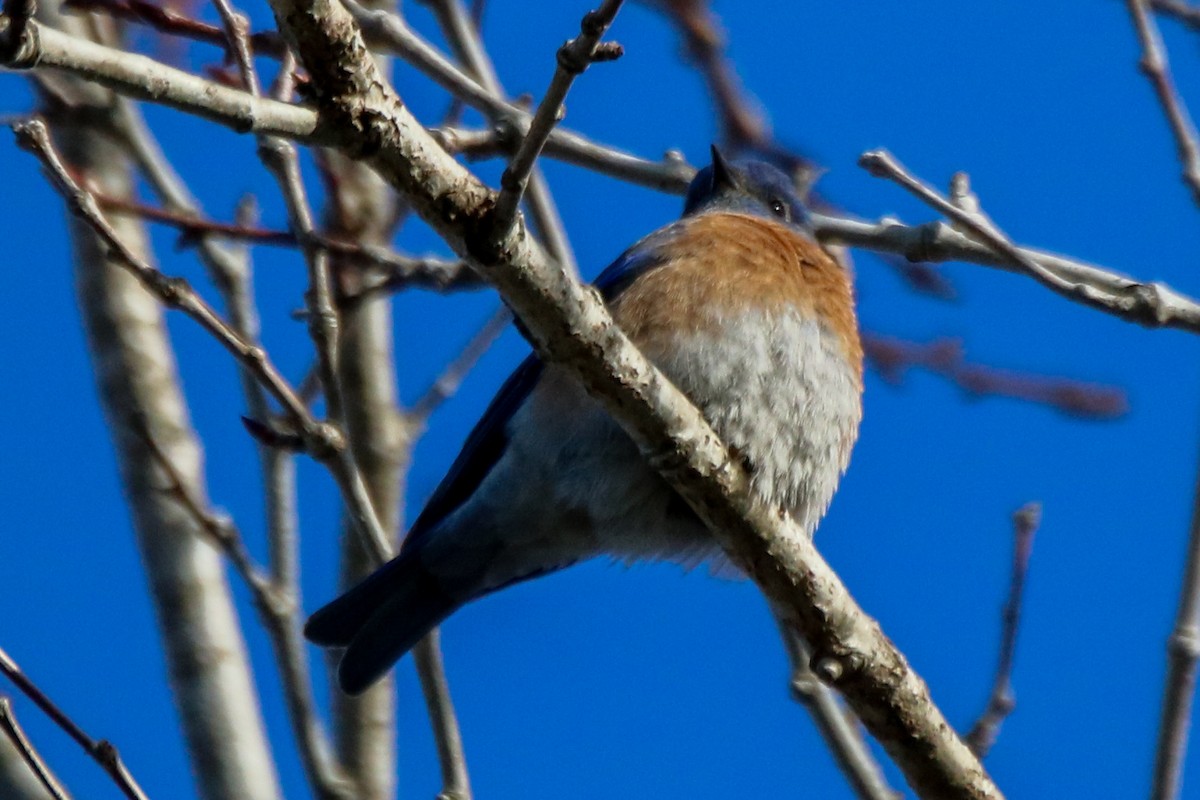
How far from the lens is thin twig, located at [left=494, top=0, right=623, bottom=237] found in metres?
2.42

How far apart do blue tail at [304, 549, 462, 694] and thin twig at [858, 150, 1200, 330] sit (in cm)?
185

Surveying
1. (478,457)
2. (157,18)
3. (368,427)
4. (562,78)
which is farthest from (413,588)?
(562,78)

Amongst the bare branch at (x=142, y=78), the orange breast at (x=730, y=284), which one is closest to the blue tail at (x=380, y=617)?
the orange breast at (x=730, y=284)

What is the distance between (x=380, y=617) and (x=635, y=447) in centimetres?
91

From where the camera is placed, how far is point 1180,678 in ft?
11.5

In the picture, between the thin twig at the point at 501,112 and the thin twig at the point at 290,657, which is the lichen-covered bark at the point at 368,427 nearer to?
the thin twig at the point at 290,657

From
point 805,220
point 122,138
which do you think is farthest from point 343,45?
point 122,138

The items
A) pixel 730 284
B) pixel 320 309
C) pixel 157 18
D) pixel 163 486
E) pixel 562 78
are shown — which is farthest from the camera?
pixel 163 486

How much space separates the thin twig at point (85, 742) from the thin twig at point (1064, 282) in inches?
71.0

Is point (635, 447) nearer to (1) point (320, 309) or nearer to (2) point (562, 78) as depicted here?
(1) point (320, 309)

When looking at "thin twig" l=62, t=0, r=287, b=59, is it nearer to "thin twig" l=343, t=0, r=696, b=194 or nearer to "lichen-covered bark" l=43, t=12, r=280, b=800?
"thin twig" l=343, t=0, r=696, b=194

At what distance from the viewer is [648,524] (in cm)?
442

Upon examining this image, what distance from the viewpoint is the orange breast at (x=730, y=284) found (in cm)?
434

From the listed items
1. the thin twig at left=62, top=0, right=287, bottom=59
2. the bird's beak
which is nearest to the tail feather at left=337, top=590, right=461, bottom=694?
the thin twig at left=62, top=0, right=287, bottom=59
